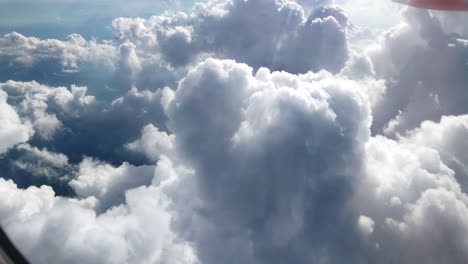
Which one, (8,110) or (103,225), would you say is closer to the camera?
(8,110)

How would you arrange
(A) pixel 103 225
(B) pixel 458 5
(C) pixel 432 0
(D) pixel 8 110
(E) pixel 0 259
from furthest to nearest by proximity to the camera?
(A) pixel 103 225 → (D) pixel 8 110 → (C) pixel 432 0 → (B) pixel 458 5 → (E) pixel 0 259

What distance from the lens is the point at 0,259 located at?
637cm

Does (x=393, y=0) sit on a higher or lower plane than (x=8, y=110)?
higher

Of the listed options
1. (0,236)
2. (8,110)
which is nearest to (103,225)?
(8,110)

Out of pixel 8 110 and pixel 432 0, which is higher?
pixel 432 0

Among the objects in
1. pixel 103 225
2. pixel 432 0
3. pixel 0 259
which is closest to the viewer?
pixel 0 259

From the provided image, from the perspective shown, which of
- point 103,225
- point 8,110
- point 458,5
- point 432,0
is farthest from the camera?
point 103,225

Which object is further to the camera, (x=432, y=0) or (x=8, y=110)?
(x=8, y=110)

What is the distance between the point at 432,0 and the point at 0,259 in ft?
52.9

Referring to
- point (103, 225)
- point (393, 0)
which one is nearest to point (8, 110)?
point (393, 0)

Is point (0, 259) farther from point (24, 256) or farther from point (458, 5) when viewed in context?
point (458, 5)

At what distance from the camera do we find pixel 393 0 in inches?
A: 498

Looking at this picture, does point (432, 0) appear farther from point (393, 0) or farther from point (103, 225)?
point (103, 225)

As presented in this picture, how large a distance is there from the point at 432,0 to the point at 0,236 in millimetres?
16050
